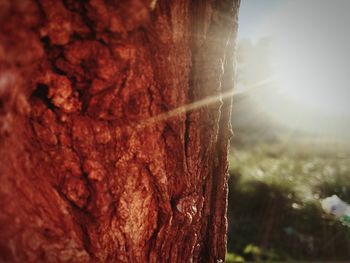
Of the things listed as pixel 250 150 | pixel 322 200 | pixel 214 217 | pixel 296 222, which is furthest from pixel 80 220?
pixel 250 150

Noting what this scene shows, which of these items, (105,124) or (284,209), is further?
(284,209)

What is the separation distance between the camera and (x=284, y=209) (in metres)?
6.47

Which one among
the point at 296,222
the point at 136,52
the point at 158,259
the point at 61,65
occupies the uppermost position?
the point at 296,222

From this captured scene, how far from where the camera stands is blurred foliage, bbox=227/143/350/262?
564 centimetres

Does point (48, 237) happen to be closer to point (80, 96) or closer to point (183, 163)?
point (80, 96)

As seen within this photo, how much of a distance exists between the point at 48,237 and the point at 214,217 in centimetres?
90

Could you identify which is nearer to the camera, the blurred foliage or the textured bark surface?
the textured bark surface

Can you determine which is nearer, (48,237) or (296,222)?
(48,237)

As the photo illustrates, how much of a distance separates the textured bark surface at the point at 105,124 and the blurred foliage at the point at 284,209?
4.21 m

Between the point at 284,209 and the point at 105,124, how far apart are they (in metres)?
6.11

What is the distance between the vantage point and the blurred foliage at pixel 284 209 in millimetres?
5645

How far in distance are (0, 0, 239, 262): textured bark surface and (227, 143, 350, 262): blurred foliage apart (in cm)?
421

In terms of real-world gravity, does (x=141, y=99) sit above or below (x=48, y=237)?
above

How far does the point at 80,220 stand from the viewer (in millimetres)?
1175
